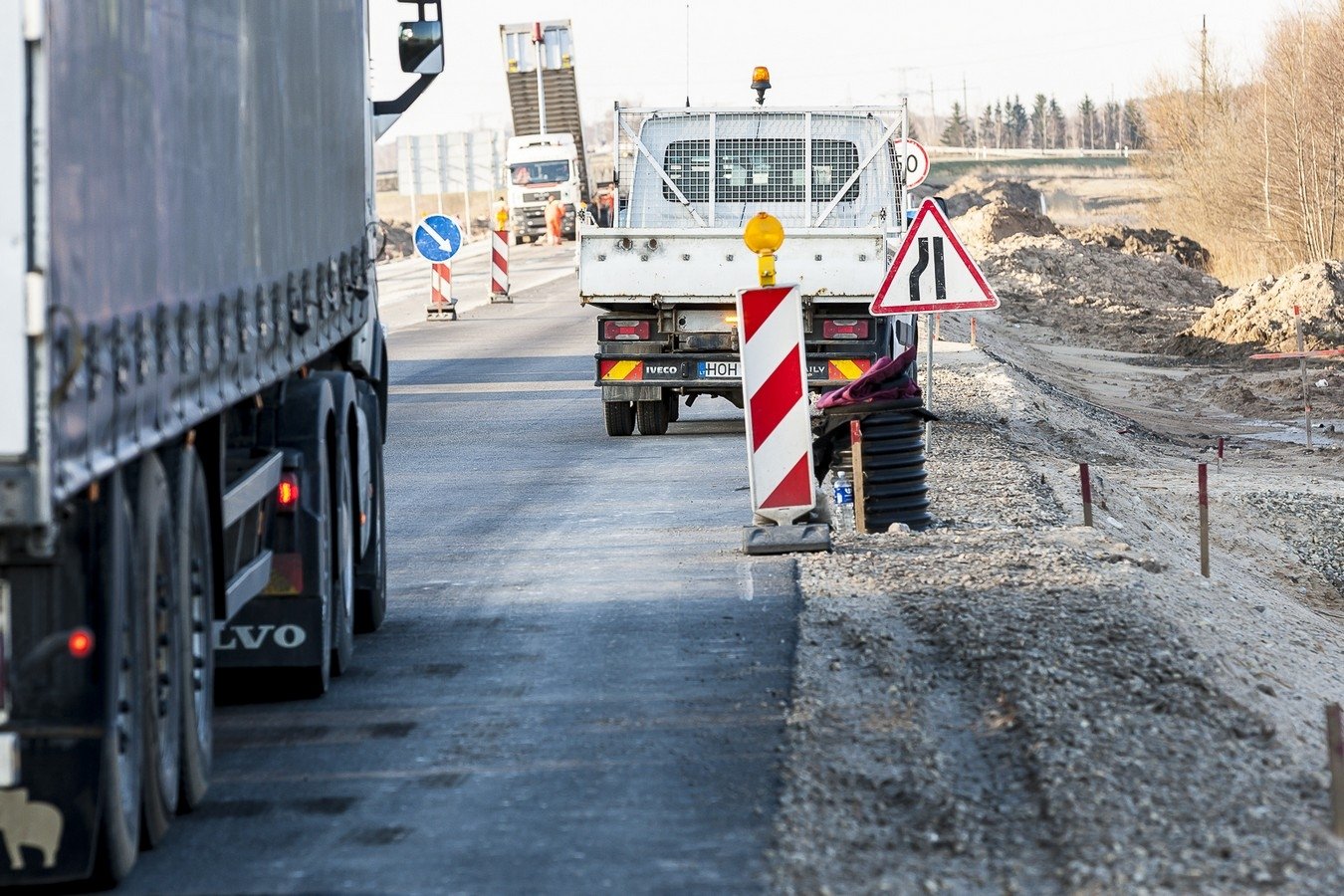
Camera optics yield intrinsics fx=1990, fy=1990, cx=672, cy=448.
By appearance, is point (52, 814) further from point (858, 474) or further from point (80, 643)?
point (858, 474)

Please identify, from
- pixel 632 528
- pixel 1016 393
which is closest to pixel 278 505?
pixel 632 528

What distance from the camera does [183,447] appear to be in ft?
18.0

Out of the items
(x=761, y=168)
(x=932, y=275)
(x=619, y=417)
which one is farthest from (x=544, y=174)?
(x=932, y=275)

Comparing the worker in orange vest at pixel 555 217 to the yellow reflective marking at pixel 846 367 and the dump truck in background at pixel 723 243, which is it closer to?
the dump truck in background at pixel 723 243

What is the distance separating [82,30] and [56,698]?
152 cm

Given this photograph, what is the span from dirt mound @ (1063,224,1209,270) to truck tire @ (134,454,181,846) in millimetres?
55026

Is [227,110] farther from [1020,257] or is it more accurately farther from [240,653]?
[1020,257]

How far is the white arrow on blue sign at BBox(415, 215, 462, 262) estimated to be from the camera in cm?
3128

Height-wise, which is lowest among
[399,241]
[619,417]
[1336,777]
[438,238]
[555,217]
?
[1336,777]

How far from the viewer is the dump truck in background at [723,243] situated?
16172 millimetres

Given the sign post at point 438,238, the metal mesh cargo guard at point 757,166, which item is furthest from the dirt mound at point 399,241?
the metal mesh cargo guard at point 757,166

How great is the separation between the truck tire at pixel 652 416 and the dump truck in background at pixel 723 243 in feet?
0.04

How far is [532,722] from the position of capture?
22.9 feet

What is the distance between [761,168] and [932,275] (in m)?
5.17
